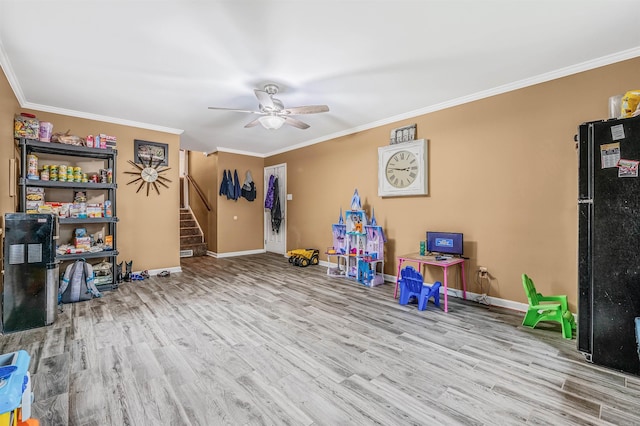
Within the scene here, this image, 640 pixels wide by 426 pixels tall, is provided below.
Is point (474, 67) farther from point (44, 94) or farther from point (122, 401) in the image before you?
point (44, 94)

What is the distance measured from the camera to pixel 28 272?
295cm

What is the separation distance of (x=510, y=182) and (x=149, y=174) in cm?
556

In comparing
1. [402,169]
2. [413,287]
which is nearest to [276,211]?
[402,169]

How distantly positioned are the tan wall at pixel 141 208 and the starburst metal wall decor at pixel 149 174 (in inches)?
3.2

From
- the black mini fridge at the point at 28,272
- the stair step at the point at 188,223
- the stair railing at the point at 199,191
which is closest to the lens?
the black mini fridge at the point at 28,272

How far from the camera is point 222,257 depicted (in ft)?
22.3

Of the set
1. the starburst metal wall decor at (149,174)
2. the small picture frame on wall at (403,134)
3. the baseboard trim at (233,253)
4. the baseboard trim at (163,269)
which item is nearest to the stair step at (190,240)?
the baseboard trim at (233,253)

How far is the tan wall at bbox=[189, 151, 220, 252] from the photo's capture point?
273 inches

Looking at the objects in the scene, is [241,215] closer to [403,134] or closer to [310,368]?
[403,134]

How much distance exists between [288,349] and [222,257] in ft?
15.8

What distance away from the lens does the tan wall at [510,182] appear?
298 centimetres

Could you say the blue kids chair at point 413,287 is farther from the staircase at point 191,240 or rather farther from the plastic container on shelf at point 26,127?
the staircase at point 191,240

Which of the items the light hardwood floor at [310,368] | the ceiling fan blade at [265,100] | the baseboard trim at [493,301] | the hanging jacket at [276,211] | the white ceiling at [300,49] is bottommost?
the light hardwood floor at [310,368]

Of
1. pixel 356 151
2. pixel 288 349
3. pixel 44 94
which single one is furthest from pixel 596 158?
pixel 44 94
